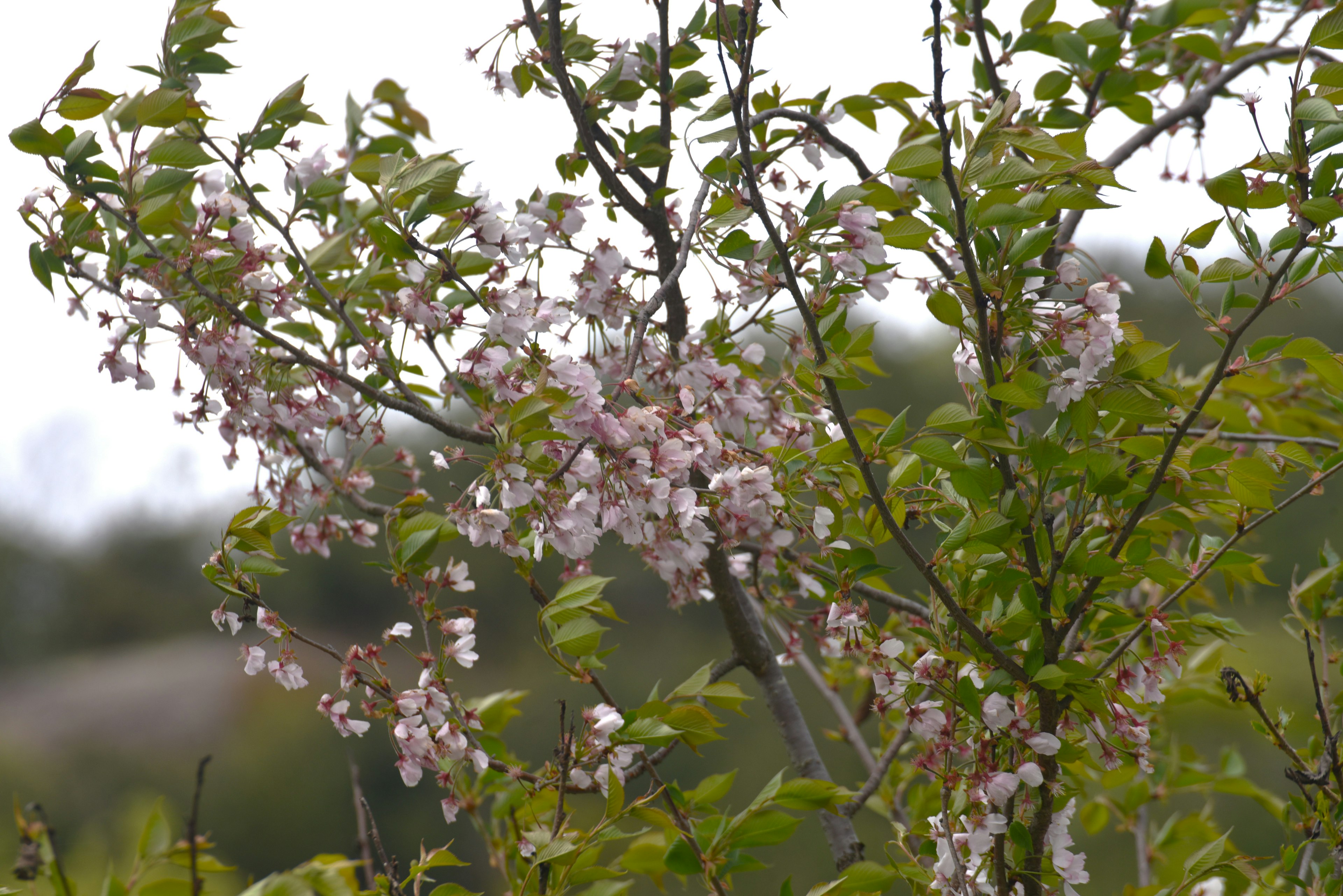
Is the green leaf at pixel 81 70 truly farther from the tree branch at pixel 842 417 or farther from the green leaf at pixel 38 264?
the tree branch at pixel 842 417

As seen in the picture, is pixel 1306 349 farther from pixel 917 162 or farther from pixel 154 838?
pixel 154 838

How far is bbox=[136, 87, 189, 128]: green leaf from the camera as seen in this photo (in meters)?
0.67

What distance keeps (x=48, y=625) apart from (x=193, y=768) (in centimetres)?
200

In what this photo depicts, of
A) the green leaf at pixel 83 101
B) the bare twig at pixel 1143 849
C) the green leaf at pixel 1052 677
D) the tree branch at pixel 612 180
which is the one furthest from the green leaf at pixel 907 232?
the bare twig at pixel 1143 849

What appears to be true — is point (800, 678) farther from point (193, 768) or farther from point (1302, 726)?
point (193, 768)

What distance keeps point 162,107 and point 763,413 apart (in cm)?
66

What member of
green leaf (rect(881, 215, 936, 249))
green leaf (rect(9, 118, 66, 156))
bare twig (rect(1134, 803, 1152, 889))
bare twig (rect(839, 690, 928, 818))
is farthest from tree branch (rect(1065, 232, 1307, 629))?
green leaf (rect(9, 118, 66, 156))

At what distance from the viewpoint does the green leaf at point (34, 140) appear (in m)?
0.66

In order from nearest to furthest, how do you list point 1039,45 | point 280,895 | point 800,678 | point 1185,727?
point 280,895 → point 1039,45 → point 1185,727 → point 800,678

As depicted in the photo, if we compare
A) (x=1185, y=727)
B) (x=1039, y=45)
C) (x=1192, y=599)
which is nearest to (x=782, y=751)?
(x=1185, y=727)

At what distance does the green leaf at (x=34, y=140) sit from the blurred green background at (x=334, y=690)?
2006 mm

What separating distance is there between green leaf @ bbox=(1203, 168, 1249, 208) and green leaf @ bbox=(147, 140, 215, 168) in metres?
0.80

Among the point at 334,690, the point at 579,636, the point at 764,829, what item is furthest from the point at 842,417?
the point at 334,690

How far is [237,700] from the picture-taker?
3918 millimetres
